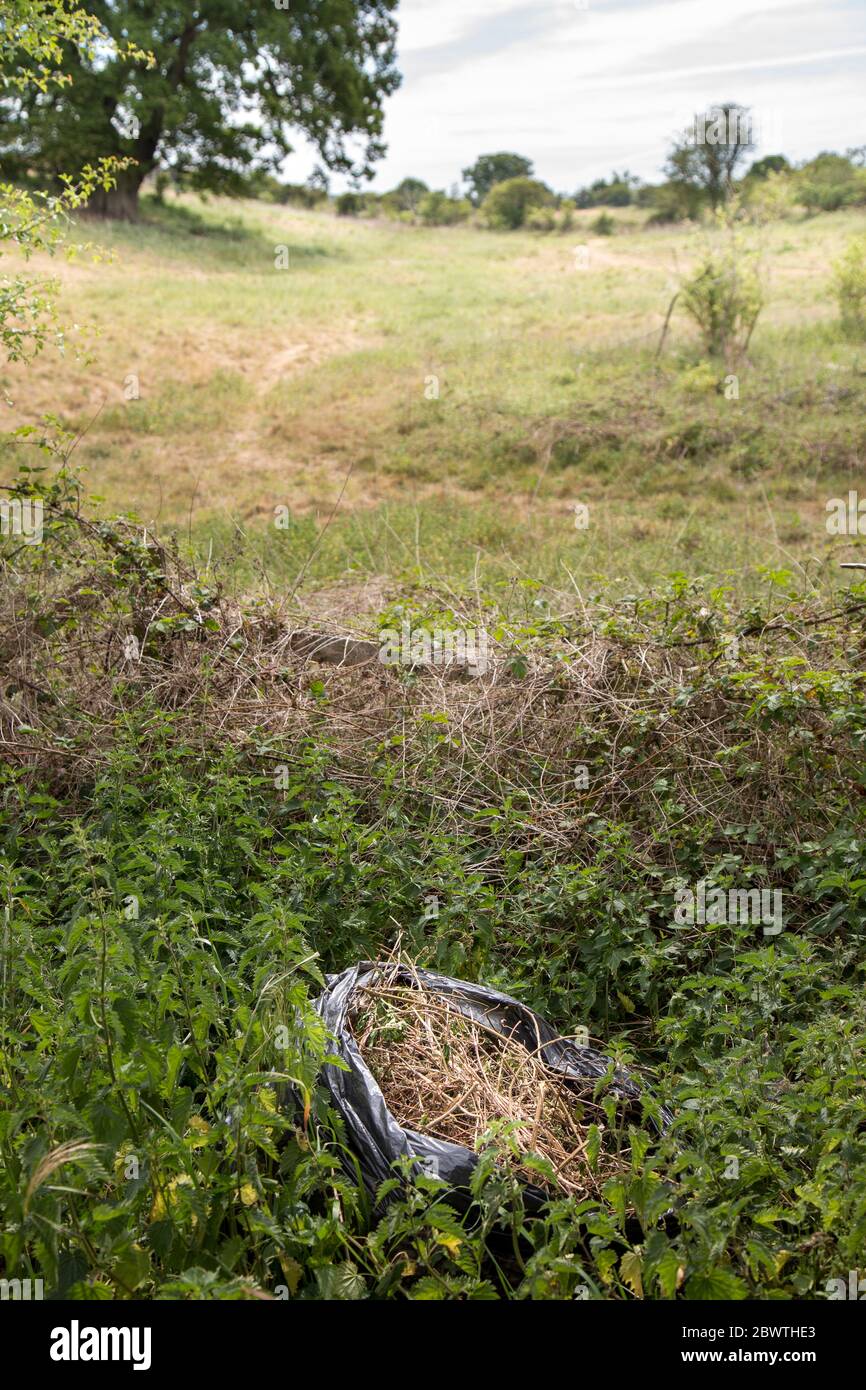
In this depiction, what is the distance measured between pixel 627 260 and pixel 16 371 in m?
16.4

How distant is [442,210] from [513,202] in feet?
13.5

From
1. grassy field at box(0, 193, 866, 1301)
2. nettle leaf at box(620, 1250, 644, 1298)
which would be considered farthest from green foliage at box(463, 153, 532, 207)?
nettle leaf at box(620, 1250, 644, 1298)

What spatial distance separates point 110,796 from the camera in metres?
4.41

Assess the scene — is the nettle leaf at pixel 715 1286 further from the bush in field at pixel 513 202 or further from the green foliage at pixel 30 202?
the bush in field at pixel 513 202

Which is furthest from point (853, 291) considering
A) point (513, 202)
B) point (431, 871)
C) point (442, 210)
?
point (442, 210)

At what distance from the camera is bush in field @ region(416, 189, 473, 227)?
4025cm

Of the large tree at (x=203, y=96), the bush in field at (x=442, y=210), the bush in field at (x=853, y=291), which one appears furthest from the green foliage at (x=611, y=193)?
the bush in field at (x=853, y=291)

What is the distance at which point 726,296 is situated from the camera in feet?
46.2

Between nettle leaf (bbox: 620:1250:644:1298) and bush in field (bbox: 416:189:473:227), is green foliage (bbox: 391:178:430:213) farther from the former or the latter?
nettle leaf (bbox: 620:1250:644:1298)

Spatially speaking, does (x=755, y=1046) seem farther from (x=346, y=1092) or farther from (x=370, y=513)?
(x=370, y=513)

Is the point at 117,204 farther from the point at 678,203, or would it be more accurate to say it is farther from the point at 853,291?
the point at 853,291

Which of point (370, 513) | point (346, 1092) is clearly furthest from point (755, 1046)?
point (370, 513)

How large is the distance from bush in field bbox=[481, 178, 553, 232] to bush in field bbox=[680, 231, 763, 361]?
970 inches

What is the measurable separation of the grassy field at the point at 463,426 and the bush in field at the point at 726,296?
34cm
